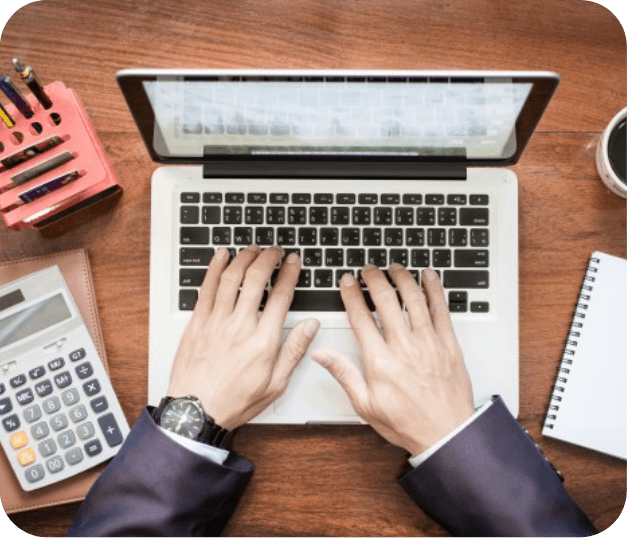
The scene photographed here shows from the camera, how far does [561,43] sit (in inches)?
36.5

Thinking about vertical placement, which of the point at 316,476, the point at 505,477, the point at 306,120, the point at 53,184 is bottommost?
the point at 316,476

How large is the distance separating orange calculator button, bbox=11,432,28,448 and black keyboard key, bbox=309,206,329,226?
45 centimetres

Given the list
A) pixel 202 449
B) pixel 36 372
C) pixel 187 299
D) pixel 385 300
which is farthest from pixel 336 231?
pixel 36 372

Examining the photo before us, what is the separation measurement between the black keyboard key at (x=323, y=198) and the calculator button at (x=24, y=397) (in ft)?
1.43

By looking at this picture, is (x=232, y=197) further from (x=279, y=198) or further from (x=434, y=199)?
(x=434, y=199)

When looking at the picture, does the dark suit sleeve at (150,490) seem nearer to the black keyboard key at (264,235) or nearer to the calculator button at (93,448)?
the calculator button at (93,448)

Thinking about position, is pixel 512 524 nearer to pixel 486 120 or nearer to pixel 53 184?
pixel 486 120

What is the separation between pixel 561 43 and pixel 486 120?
23cm

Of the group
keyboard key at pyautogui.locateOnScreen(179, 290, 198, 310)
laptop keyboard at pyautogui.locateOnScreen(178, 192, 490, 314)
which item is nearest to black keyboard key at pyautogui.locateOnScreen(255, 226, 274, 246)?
laptop keyboard at pyautogui.locateOnScreen(178, 192, 490, 314)

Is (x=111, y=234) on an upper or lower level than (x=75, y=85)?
lower

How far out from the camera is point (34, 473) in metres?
0.85

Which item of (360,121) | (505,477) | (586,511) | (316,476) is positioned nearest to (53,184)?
(360,121)

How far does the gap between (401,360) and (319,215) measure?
0.21 meters

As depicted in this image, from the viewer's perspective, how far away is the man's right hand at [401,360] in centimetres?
84
